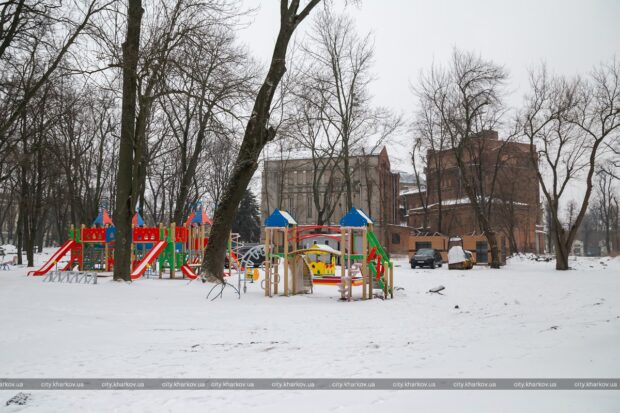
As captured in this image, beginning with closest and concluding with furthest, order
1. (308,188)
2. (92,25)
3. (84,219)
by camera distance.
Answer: (92,25) < (84,219) < (308,188)

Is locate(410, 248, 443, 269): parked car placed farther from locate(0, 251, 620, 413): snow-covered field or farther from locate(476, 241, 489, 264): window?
locate(0, 251, 620, 413): snow-covered field

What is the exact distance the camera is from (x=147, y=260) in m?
20.5

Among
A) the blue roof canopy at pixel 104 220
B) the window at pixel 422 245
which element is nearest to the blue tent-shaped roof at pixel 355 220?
the blue roof canopy at pixel 104 220

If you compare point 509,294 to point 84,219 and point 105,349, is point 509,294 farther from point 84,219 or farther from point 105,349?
point 84,219

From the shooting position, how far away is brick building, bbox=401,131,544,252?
2003 inches

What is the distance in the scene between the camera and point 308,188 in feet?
234

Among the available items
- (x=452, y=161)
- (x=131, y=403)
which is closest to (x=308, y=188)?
(x=452, y=161)

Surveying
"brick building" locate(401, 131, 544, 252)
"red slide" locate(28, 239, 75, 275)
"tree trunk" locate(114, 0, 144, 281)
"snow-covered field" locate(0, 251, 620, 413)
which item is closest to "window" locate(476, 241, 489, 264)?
"brick building" locate(401, 131, 544, 252)

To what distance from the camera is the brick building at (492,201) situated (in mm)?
50875

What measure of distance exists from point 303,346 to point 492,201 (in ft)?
166

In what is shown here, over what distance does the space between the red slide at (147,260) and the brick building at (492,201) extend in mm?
30891

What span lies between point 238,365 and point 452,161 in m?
60.8

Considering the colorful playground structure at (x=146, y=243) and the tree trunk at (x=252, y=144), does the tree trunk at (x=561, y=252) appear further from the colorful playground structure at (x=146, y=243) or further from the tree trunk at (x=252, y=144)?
the tree trunk at (x=252, y=144)

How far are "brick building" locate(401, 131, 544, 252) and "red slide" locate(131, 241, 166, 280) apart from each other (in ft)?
101
